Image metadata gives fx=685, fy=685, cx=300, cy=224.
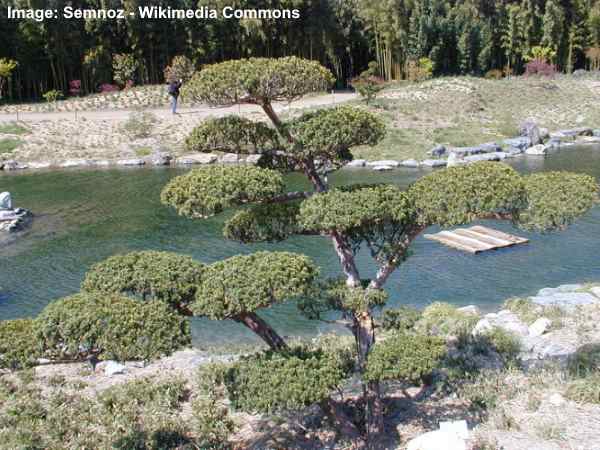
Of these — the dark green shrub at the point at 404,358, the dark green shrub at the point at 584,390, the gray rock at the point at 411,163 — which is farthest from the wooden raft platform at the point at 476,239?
the gray rock at the point at 411,163

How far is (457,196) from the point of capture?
812 centimetres

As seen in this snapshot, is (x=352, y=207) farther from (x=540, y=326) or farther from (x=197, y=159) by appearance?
(x=197, y=159)

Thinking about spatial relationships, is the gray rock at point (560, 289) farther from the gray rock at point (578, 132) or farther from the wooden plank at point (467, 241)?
the gray rock at point (578, 132)

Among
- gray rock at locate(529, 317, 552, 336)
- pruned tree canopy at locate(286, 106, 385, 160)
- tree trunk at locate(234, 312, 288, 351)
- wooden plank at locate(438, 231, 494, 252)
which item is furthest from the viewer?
wooden plank at locate(438, 231, 494, 252)

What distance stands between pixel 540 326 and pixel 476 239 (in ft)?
24.3

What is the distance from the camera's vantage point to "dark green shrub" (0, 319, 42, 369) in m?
6.93

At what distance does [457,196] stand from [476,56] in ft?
163

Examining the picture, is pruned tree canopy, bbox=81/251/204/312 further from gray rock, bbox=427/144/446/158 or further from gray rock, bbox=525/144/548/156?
gray rock, bbox=525/144/548/156

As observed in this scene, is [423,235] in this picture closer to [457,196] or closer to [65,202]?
[457,196]

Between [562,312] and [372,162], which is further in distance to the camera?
[372,162]

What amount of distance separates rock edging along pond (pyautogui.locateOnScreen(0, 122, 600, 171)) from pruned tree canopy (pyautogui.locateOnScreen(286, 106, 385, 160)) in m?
23.5

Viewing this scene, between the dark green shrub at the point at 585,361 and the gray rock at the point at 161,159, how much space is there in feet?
88.7

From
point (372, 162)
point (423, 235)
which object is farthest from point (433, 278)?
point (372, 162)

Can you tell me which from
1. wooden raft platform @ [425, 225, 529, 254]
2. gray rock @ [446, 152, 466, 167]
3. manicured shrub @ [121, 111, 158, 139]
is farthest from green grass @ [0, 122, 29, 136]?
wooden raft platform @ [425, 225, 529, 254]
